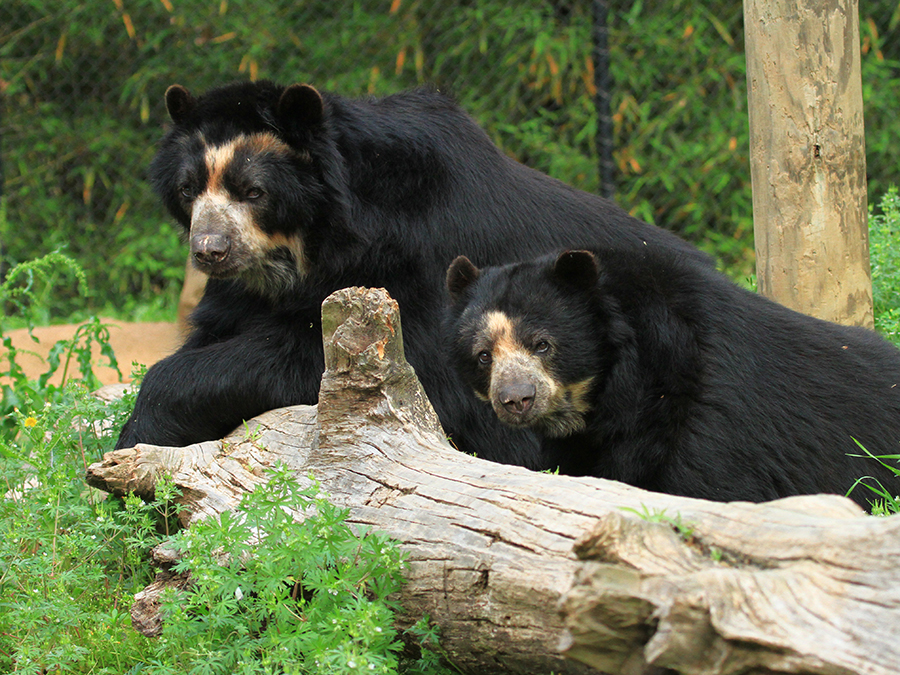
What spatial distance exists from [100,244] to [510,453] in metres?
6.41

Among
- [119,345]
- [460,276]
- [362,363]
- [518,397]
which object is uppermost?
[460,276]

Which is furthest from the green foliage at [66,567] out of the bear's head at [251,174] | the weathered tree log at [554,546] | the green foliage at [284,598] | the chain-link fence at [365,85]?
the chain-link fence at [365,85]

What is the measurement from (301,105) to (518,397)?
148cm

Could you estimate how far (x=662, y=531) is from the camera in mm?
1738

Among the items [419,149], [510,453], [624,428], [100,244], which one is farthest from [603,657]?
[100,244]

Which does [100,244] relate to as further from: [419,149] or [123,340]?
[419,149]

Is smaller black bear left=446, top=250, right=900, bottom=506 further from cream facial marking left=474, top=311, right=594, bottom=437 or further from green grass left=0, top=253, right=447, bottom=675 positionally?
green grass left=0, top=253, right=447, bottom=675

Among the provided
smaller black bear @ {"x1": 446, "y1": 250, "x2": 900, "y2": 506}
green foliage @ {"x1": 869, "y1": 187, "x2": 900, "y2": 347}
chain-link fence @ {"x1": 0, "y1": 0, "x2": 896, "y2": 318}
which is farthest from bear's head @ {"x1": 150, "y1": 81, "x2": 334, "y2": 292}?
chain-link fence @ {"x1": 0, "y1": 0, "x2": 896, "y2": 318}

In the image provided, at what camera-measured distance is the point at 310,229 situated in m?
3.86

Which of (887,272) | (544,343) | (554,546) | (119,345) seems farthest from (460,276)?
(119,345)

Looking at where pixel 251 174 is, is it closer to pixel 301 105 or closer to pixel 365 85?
pixel 301 105

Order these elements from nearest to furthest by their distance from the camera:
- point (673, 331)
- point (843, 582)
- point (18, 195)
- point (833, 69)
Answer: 1. point (843, 582)
2. point (673, 331)
3. point (833, 69)
4. point (18, 195)

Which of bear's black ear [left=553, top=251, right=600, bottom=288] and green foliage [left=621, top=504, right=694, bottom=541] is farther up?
bear's black ear [left=553, top=251, right=600, bottom=288]

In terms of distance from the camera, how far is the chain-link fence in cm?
812
